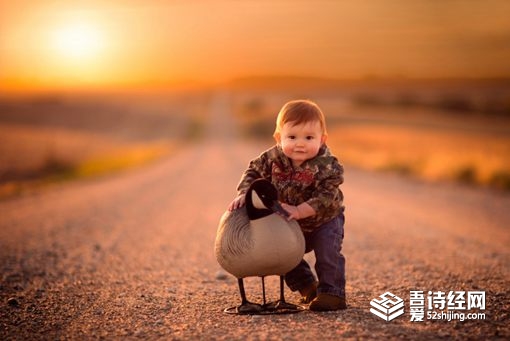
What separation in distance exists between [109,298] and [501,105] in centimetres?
5993

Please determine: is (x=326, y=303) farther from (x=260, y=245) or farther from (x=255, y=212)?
(x=255, y=212)

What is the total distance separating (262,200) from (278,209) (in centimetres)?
13

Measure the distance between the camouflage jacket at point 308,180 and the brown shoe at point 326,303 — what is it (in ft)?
1.71

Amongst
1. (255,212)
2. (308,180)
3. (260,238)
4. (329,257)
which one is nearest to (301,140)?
(308,180)

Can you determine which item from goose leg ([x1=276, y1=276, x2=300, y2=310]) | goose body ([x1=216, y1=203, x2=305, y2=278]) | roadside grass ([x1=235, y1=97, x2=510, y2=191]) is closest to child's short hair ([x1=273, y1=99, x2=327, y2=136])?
goose body ([x1=216, y1=203, x2=305, y2=278])

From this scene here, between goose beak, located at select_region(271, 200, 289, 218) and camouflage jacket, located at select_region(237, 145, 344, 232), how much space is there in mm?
205

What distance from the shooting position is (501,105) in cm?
5538

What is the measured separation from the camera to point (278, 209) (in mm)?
3410

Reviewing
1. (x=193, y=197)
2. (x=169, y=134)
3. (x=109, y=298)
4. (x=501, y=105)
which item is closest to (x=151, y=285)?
(x=109, y=298)

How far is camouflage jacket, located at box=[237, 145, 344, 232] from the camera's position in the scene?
3529 millimetres

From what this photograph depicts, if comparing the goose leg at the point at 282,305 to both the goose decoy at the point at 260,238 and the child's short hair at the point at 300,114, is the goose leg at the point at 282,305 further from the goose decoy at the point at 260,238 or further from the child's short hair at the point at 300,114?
the child's short hair at the point at 300,114

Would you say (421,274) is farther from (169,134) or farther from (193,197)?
(169,134)

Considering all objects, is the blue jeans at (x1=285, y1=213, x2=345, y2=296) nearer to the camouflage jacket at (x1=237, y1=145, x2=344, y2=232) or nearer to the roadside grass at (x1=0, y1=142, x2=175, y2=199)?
the camouflage jacket at (x1=237, y1=145, x2=344, y2=232)

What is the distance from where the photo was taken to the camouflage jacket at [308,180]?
3529 mm
